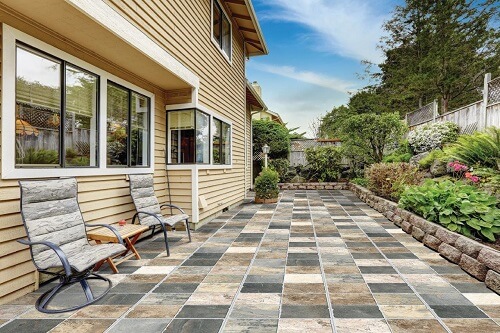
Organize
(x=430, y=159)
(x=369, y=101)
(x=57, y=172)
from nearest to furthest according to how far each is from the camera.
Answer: (x=57, y=172), (x=430, y=159), (x=369, y=101)

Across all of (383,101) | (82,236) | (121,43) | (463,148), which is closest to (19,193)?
(82,236)

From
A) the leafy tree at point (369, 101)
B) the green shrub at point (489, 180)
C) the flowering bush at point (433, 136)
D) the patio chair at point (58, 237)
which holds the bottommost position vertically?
the patio chair at point (58, 237)

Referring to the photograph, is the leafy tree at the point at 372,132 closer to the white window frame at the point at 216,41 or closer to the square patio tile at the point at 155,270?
the white window frame at the point at 216,41

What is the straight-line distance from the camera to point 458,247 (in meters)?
3.65

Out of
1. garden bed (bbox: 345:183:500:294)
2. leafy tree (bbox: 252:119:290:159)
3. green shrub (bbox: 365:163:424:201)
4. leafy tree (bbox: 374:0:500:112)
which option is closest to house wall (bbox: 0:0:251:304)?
garden bed (bbox: 345:183:500:294)

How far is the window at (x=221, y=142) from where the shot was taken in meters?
6.94

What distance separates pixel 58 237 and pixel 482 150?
6.48 meters

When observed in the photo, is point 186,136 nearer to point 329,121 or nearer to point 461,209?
point 461,209

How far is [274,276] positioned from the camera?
10.8 ft

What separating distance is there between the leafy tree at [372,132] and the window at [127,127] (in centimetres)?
809

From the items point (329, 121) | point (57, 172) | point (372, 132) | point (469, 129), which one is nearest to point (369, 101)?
point (329, 121)

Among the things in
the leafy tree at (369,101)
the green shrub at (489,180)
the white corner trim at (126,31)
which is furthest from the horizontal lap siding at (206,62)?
the leafy tree at (369,101)

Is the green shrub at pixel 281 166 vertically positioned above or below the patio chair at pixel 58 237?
above

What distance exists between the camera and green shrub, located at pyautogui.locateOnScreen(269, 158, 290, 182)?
13477 mm
